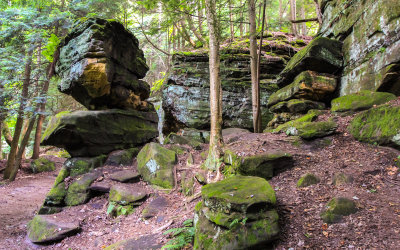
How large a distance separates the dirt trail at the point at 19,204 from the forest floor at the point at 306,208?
31 millimetres

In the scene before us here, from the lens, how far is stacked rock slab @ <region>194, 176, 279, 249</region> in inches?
121

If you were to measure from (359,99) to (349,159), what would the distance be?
282 cm

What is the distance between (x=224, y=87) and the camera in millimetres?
12477

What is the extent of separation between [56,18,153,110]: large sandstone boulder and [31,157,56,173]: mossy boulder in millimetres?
8474

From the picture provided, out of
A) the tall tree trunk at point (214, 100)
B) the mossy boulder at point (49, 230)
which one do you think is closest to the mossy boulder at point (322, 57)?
the tall tree trunk at point (214, 100)

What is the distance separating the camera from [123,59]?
9648 mm

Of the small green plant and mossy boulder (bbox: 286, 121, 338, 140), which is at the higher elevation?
mossy boulder (bbox: 286, 121, 338, 140)

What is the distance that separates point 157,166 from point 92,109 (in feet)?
13.0

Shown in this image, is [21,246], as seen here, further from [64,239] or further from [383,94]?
[383,94]

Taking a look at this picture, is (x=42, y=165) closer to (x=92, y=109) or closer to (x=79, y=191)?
(x=92, y=109)

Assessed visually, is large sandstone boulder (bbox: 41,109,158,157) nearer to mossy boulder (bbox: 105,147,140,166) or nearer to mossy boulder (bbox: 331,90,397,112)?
mossy boulder (bbox: 105,147,140,166)

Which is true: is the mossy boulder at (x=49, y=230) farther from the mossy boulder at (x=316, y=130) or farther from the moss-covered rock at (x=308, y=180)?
the mossy boulder at (x=316, y=130)

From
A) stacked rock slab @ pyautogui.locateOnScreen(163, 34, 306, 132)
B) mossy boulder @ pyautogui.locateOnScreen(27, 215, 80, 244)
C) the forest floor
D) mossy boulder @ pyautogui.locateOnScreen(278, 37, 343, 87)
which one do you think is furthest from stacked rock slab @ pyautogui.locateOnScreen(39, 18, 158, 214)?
mossy boulder @ pyautogui.locateOnScreen(278, 37, 343, 87)

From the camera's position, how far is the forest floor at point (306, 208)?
3010 mm
